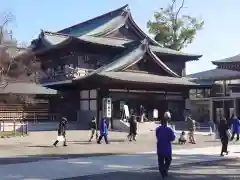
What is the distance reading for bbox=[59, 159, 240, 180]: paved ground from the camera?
1110 cm

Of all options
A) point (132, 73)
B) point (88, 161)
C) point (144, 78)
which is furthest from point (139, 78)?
point (88, 161)

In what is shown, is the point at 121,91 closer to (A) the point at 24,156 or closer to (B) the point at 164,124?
(A) the point at 24,156

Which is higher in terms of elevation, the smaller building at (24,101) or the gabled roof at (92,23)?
the gabled roof at (92,23)

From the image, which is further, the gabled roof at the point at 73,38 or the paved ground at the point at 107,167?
the gabled roof at the point at 73,38

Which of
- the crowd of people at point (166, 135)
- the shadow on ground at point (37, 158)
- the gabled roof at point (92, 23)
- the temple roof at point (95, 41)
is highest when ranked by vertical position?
the gabled roof at point (92, 23)

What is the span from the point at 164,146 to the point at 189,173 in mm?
1798

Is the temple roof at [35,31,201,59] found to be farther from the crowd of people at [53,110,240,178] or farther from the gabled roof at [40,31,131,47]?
the crowd of people at [53,110,240,178]

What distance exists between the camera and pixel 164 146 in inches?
421

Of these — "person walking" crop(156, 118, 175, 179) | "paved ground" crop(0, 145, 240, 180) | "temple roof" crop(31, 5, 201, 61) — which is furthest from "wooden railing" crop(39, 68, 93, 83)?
"person walking" crop(156, 118, 175, 179)

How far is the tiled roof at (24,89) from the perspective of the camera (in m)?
37.8

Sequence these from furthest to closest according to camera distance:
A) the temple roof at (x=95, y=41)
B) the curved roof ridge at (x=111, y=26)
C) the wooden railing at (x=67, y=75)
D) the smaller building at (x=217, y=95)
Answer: the curved roof ridge at (x=111, y=26) → the smaller building at (x=217, y=95) → the temple roof at (x=95, y=41) → the wooden railing at (x=67, y=75)

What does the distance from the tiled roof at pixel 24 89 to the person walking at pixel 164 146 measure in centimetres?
2859

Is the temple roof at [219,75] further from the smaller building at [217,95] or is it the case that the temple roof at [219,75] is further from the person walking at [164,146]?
the person walking at [164,146]

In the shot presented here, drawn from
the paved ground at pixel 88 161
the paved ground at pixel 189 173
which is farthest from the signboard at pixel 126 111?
the paved ground at pixel 189 173
